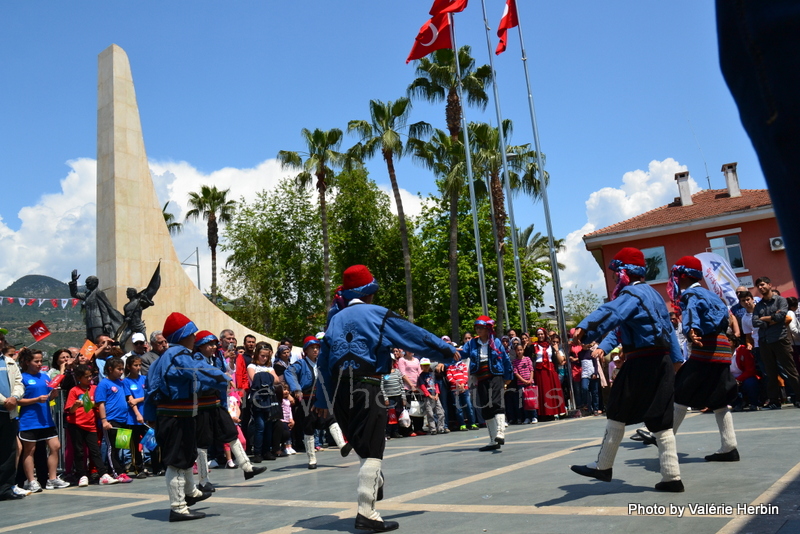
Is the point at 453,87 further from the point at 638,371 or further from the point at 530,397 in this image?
the point at 638,371

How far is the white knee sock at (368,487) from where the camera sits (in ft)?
16.7

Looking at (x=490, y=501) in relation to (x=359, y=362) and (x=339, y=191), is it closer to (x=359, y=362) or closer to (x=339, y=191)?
(x=359, y=362)

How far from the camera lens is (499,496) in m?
5.97

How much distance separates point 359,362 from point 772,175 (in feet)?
15.4

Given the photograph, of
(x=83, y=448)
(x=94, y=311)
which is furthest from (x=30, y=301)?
(x=83, y=448)

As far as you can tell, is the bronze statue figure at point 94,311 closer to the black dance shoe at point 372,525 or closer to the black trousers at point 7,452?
the black trousers at point 7,452

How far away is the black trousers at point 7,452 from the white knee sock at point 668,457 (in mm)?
8786

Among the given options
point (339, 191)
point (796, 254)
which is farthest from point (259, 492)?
point (339, 191)

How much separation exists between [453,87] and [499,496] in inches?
1058

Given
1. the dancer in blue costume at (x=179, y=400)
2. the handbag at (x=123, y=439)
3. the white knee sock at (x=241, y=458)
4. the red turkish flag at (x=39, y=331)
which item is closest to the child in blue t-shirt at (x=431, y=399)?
the handbag at (x=123, y=439)

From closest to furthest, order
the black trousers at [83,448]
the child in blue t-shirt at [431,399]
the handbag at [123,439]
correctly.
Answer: the handbag at [123,439]
the black trousers at [83,448]
the child in blue t-shirt at [431,399]

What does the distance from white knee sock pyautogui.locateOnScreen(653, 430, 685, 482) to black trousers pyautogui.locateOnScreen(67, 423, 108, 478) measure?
341 inches

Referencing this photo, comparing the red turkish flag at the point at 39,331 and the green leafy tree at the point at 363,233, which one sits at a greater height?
the green leafy tree at the point at 363,233

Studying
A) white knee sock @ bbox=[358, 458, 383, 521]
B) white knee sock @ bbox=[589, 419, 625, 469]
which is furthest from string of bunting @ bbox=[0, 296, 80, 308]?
white knee sock @ bbox=[589, 419, 625, 469]
